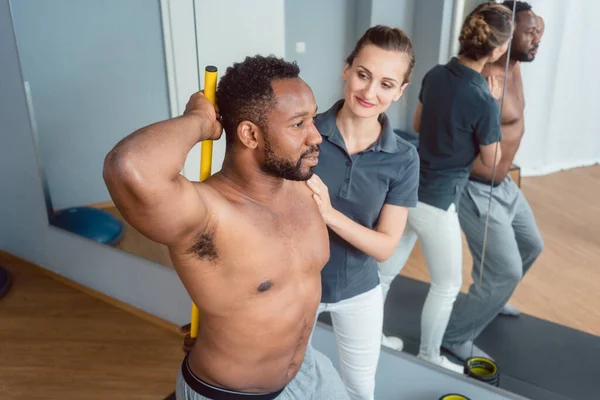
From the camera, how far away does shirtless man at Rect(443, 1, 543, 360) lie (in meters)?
1.75

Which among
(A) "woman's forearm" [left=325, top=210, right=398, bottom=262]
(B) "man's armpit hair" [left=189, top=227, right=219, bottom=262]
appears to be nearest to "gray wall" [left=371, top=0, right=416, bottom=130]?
(A) "woman's forearm" [left=325, top=210, right=398, bottom=262]

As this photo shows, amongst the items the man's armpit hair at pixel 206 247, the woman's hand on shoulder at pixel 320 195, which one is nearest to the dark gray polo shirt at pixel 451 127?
the woman's hand on shoulder at pixel 320 195

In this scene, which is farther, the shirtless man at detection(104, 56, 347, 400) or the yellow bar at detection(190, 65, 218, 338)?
the yellow bar at detection(190, 65, 218, 338)

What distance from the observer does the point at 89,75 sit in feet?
8.76

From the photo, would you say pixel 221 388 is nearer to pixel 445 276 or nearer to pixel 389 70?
pixel 389 70

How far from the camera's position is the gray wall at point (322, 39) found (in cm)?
191

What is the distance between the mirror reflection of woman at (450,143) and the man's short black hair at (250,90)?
815 mm

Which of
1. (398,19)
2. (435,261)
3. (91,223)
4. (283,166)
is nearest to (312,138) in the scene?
(283,166)

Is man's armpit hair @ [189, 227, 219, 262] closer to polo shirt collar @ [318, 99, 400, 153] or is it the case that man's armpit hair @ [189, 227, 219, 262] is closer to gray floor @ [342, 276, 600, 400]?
polo shirt collar @ [318, 99, 400, 153]

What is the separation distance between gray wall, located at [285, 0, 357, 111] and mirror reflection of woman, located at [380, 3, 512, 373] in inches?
11.4

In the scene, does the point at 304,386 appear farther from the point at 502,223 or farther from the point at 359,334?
the point at 502,223

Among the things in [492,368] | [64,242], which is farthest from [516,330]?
[64,242]

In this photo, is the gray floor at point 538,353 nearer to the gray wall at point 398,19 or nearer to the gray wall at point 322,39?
the gray wall at point 398,19

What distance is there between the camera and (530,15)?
1.69m
